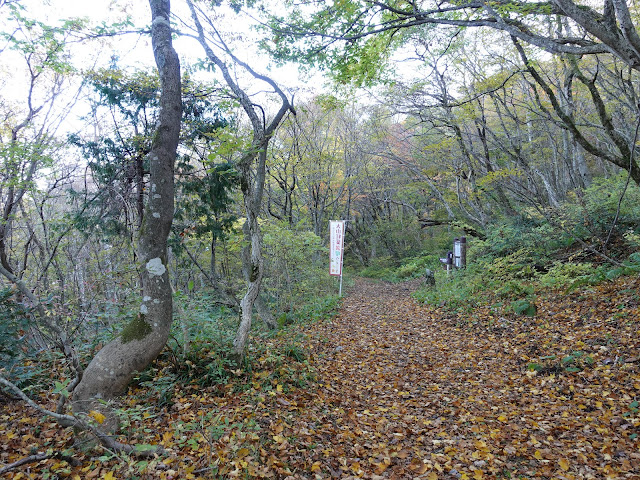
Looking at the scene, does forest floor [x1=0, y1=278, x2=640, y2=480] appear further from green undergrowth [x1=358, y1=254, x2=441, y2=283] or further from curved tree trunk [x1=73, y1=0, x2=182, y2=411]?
green undergrowth [x1=358, y1=254, x2=441, y2=283]

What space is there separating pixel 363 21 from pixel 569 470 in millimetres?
5973

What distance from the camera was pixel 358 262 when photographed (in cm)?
2570

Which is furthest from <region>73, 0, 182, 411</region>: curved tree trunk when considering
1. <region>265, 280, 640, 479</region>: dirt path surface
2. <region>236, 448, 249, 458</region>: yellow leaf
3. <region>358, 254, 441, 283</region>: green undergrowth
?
<region>358, 254, 441, 283</region>: green undergrowth

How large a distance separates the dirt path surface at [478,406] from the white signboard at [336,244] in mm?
5180

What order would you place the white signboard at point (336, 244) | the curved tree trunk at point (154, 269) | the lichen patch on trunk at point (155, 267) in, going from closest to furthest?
the curved tree trunk at point (154, 269) → the lichen patch on trunk at point (155, 267) → the white signboard at point (336, 244)

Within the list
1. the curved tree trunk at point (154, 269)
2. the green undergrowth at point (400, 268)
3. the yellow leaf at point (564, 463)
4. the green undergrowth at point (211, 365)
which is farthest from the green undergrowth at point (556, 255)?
the green undergrowth at point (400, 268)

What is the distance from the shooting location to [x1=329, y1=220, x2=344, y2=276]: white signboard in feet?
40.9

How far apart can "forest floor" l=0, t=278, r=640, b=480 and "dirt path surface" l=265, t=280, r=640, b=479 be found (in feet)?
0.06

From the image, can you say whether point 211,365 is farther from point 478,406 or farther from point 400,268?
point 400,268

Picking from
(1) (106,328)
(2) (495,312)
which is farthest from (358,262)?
(1) (106,328)

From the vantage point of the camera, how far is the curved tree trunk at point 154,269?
367 centimetres

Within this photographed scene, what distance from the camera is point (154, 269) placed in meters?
3.99

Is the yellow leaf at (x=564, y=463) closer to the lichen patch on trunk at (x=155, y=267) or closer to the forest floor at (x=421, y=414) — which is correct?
the forest floor at (x=421, y=414)

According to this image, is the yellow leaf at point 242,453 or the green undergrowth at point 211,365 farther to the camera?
the green undergrowth at point 211,365
